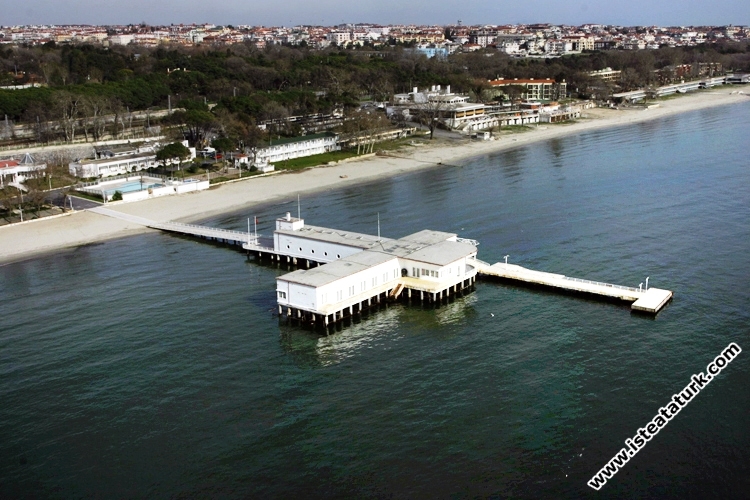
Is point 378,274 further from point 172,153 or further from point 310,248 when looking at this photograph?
point 172,153

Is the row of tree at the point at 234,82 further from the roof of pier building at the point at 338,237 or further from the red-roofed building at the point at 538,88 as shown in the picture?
the roof of pier building at the point at 338,237

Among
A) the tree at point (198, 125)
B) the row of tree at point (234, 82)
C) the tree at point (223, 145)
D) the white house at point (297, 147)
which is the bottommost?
the white house at point (297, 147)

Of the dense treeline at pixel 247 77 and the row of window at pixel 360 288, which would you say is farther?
the dense treeline at pixel 247 77

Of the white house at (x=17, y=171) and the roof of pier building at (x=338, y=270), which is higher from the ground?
the white house at (x=17, y=171)

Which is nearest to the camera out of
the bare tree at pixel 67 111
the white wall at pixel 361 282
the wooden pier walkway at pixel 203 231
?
the white wall at pixel 361 282

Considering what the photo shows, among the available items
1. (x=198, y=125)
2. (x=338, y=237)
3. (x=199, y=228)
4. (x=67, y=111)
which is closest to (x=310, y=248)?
(x=338, y=237)

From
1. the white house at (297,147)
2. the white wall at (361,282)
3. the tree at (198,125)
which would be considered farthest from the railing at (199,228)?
the tree at (198,125)

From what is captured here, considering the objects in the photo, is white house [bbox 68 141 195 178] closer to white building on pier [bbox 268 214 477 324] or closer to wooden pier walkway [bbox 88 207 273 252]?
wooden pier walkway [bbox 88 207 273 252]

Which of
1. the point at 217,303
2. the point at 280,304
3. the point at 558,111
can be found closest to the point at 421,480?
the point at 280,304
